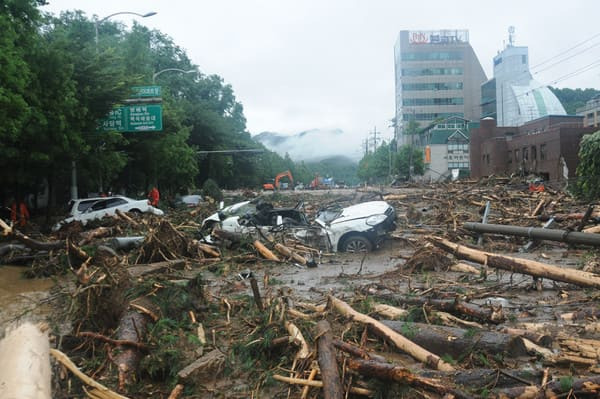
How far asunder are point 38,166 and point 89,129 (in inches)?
101

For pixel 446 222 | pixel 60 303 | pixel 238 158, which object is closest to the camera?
pixel 60 303

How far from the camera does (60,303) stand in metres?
6.99

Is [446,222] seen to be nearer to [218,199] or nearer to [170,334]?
[170,334]

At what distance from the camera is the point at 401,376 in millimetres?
3982

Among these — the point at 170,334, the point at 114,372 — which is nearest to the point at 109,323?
the point at 170,334

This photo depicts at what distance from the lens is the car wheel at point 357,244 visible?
527 inches

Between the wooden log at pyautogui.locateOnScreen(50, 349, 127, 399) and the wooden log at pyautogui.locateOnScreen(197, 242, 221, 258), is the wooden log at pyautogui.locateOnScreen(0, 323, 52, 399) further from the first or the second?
the wooden log at pyautogui.locateOnScreen(197, 242, 221, 258)

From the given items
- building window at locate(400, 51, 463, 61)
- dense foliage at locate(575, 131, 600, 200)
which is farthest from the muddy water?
building window at locate(400, 51, 463, 61)

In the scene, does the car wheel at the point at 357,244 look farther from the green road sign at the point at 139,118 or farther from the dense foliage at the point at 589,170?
the green road sign at the point at 139,118

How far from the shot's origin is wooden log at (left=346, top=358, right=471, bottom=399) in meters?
3.88

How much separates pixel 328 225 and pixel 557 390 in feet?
33.1

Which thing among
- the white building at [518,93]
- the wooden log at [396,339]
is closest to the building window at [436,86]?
the white building at [518,93]

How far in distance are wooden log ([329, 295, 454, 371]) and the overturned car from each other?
7.24m

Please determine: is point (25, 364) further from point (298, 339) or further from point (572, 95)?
point (572, 95)
